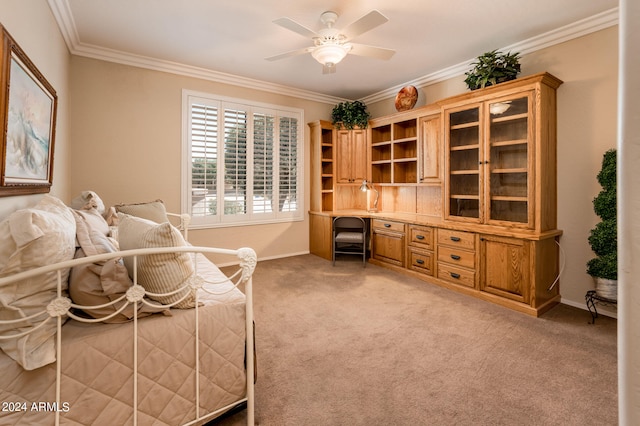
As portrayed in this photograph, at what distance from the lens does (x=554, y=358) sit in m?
2.22

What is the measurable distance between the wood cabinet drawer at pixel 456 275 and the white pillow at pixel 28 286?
347 cm

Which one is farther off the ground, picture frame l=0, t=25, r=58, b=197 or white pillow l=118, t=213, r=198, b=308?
picture frame l=0, t=25, r=58, b=197

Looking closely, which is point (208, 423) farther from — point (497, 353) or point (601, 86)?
point (601, 86)

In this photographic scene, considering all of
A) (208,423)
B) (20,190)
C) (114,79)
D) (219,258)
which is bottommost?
(208,423)

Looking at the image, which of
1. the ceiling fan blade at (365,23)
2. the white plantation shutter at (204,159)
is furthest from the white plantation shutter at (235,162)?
the ceiling fan blade at (365,23)

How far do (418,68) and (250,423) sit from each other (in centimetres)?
424

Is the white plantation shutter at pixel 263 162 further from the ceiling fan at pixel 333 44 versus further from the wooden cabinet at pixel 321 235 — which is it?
the ceiling fan at pixel 333 44

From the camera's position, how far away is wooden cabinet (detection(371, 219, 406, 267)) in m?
4.26

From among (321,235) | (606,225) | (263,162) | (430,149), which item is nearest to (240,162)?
(263,162)

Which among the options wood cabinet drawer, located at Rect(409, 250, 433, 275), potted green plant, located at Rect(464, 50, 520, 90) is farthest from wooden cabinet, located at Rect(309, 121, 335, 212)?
potted green plant, located at Rect(464, 50, 520, 90)

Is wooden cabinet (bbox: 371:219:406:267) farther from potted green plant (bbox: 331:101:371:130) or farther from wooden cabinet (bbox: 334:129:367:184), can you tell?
potted green plant (bbox: 331:101:371:130)

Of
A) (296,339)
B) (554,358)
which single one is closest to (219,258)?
(296,339)

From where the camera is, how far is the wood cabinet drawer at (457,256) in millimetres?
3404

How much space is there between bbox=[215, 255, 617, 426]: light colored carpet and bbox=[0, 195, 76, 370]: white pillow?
93 centimetres
